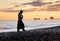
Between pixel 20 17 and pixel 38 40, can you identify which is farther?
pixel 20 17

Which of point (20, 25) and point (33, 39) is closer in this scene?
point (33, 39)

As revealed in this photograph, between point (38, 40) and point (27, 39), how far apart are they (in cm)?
96

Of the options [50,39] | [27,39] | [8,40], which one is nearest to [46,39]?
[50,39]

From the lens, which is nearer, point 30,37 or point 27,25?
point 30,37

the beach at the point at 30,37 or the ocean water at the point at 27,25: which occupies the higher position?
the beach at the point at 30,37

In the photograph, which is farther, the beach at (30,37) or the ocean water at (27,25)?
the ocean water at (27,25)

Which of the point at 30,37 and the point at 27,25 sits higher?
the point at 30,37

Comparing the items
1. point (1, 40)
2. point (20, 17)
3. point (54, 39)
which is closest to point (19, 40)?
point (1, 40)

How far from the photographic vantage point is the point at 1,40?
16656mm

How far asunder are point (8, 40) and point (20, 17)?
5.51 metres

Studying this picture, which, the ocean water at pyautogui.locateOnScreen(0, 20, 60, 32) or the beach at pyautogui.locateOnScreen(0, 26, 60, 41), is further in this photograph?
the ocean water at pyautogui.locateOnScreen(0, 20, 60, 32)

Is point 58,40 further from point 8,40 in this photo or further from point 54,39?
point 8,40

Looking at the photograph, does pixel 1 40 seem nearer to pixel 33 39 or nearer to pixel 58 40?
pixel 33 39

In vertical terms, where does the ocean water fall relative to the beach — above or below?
below
